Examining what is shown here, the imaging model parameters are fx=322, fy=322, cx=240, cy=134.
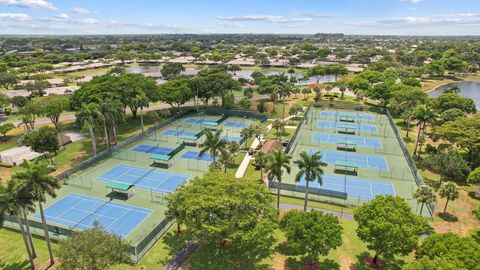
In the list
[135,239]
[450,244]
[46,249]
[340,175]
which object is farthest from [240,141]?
[450,244]

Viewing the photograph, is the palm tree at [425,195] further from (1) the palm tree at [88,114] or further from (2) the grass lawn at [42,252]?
(1) the palm tree at [88,114]

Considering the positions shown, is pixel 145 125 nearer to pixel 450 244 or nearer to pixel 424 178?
pixel 424 178

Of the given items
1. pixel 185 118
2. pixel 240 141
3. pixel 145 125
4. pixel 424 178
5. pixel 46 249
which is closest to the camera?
pixel 46 249

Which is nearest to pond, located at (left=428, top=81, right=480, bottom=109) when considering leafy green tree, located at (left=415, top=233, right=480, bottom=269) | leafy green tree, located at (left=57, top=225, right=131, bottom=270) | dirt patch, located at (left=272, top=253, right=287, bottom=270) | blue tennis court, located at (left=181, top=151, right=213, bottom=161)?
blue tennis court, located at (left=181, top=151, right=213, bottom=161)

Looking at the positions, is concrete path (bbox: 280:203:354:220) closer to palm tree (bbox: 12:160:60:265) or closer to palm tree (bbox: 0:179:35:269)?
palm tree (bbox: 12:160:60:265)

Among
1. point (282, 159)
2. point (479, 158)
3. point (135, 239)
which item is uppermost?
point (282, 159)

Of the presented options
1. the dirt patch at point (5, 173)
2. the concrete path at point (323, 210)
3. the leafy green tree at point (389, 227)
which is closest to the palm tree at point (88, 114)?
the dirt patch at point (5, 173)
